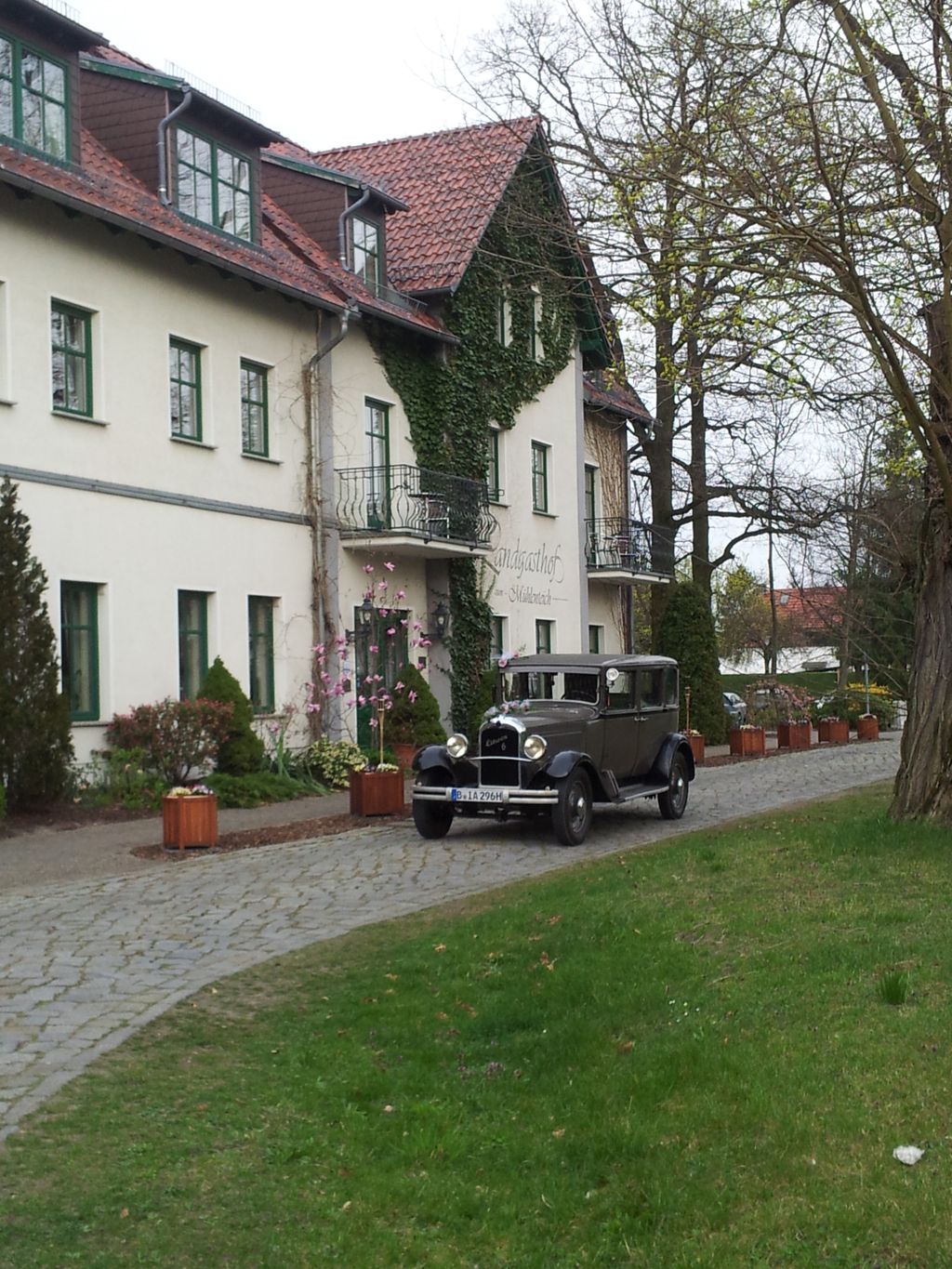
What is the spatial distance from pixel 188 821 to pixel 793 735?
19805mm

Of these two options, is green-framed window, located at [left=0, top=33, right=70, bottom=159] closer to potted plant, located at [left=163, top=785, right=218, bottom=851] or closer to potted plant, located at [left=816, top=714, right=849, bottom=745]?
potted plant, located at [left=163, top=785, right=218, bottom=851]

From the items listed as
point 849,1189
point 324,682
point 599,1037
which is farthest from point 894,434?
point 849,1189

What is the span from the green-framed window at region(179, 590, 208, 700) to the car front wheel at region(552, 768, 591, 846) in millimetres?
7327

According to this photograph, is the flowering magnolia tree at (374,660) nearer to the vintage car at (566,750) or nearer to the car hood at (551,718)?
the vintage car at (566,750)

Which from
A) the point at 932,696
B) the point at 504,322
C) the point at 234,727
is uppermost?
the point at 504,322

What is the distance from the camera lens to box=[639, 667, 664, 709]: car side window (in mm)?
16531

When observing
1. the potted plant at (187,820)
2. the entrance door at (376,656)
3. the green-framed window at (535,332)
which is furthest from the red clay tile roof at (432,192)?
the potted plant at (187,820)

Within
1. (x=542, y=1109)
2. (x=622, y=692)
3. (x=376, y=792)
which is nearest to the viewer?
(x=542, y=1109)

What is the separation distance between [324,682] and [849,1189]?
736 inches

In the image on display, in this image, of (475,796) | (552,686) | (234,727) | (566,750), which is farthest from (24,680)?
(566,750)

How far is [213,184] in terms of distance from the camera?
21719 millimetres

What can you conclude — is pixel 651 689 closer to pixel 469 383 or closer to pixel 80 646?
pixel 80 646

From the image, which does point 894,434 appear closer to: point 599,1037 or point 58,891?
point 58,891

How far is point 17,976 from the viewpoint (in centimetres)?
814
